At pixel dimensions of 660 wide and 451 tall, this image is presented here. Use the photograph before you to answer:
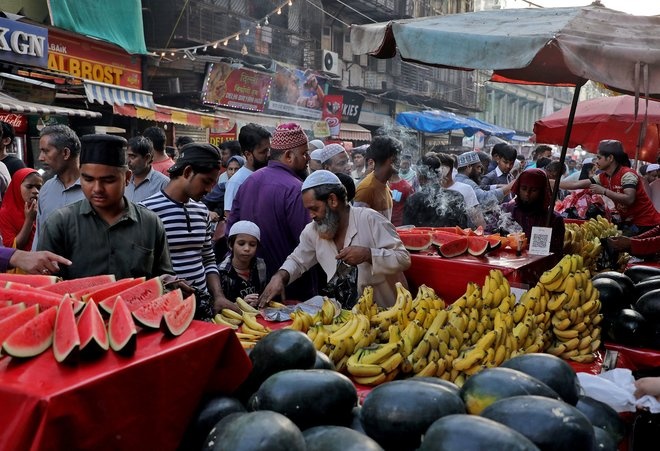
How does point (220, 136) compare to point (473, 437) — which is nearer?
point (473, 437)

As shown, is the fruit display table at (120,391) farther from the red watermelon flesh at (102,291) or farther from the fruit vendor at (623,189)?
the fruit vendor at (623,189)

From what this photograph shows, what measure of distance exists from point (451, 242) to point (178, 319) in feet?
10.7

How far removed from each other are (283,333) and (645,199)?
6.24 meters

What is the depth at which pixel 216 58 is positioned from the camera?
17969 mm

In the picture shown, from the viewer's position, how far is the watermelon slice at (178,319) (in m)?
1.75

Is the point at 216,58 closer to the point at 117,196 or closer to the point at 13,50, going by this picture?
the point at 13,50

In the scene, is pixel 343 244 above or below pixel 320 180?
below

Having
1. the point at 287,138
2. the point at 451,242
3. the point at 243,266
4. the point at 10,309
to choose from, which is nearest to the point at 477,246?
the point at 451,242

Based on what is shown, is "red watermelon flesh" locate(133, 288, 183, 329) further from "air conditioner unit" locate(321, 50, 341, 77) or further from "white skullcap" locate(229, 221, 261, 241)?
"air conditioner unit" locate(321, 50, 341, 77)

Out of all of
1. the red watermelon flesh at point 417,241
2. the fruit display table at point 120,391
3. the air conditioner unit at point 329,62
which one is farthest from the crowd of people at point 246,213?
the air conditioner unit at point 329,62

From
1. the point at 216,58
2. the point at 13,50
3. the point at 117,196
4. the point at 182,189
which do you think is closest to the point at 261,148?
the point at 182,189

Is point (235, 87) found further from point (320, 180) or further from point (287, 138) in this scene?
point (320, 180)

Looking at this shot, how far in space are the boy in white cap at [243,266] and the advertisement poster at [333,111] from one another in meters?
20.1

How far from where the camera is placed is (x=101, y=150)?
2.82 metres
